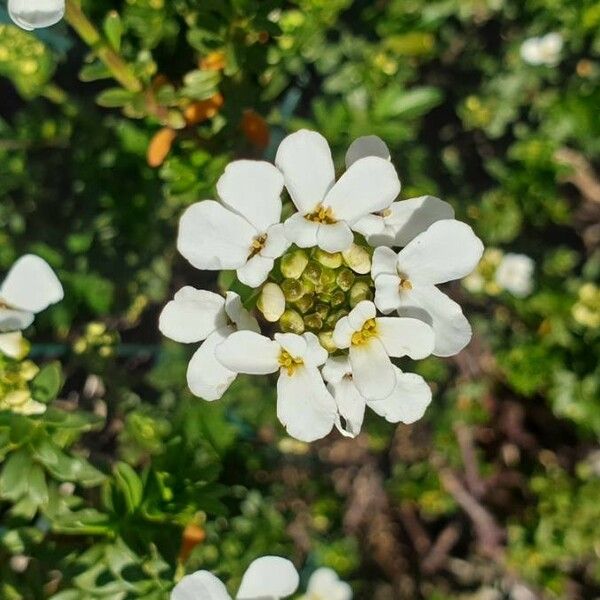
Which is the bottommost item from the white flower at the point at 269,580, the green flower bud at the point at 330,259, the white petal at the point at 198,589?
the white flower at the point at 269,580

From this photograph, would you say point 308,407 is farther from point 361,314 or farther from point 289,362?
point 361,314

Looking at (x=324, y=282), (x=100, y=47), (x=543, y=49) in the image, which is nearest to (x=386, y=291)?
(x=324, y=282)

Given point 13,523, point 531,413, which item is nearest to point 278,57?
point 13,523

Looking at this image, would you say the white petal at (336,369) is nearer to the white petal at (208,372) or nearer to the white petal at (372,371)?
the white petal at (372,371)

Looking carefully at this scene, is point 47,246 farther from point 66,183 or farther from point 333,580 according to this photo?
point 333,580

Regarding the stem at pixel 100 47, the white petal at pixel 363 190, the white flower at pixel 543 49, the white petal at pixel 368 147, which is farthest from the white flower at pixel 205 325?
the white flower at pixel 543 49

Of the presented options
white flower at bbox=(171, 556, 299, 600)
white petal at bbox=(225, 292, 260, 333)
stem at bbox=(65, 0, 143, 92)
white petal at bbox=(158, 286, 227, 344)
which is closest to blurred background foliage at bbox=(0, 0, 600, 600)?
stem at bbox=(65, 0, 143, 92)
